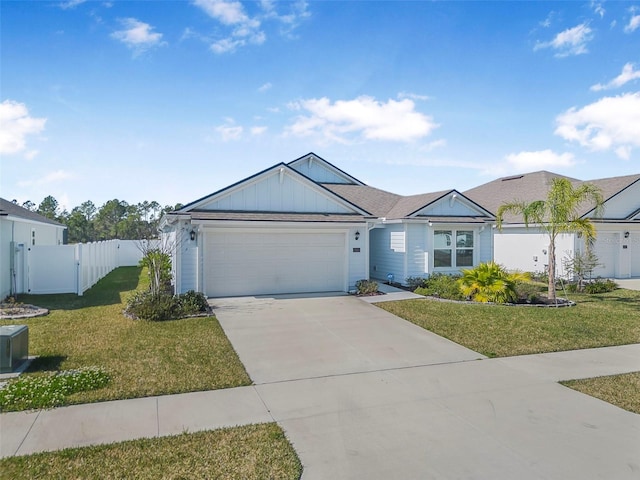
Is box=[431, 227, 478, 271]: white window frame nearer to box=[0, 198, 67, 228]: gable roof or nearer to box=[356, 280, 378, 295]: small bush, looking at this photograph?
box=[356, 280, 378, 295]: small bush

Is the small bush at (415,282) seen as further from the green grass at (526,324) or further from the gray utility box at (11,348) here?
the gray utility box at (11,348)

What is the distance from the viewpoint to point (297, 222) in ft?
47.2

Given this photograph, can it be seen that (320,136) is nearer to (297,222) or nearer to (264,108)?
(264,108)

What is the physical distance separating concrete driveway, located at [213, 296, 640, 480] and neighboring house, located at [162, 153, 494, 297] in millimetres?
4907

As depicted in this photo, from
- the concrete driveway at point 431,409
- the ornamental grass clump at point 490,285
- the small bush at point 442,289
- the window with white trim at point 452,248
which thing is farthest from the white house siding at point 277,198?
the concrete driveway at point 431,409

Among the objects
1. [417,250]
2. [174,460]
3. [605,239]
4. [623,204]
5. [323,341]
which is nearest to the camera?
[174,460]

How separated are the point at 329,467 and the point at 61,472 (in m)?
2.63

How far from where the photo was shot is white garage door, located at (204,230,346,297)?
47.1 ft

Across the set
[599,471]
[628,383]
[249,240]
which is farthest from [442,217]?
[599,471]

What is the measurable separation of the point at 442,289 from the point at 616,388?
844cm

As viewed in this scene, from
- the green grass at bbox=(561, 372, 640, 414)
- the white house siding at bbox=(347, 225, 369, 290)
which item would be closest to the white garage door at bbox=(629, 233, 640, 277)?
the white house siding at bbox=(347, 225, 369, 290)

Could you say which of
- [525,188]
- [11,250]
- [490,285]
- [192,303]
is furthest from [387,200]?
[11,250]

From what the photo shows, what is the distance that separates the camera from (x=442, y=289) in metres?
14.8

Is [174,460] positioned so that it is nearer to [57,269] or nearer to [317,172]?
[57,269]
